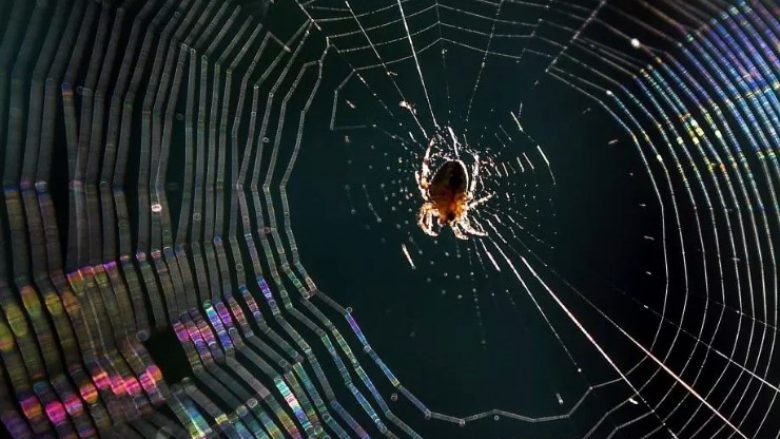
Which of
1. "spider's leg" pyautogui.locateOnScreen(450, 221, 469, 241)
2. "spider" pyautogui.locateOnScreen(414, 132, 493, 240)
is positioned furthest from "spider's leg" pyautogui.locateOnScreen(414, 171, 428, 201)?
"spider's leg" pyautogui.locateOnScreen(450, 221, 469, 241)

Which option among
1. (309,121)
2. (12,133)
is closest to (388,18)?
(309,121)

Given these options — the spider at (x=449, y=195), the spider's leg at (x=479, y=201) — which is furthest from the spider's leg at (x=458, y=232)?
the spider's leg at (x=479, y=201)

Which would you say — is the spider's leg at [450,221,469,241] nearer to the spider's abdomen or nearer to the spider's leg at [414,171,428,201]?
the spider's abdomen

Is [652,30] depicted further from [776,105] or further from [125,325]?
[125,325]

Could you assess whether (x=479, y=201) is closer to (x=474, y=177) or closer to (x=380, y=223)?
(x=474, y=177)

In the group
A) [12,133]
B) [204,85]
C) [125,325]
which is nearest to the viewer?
[12,133]

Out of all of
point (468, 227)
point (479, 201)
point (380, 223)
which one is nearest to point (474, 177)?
point (479, 201)
